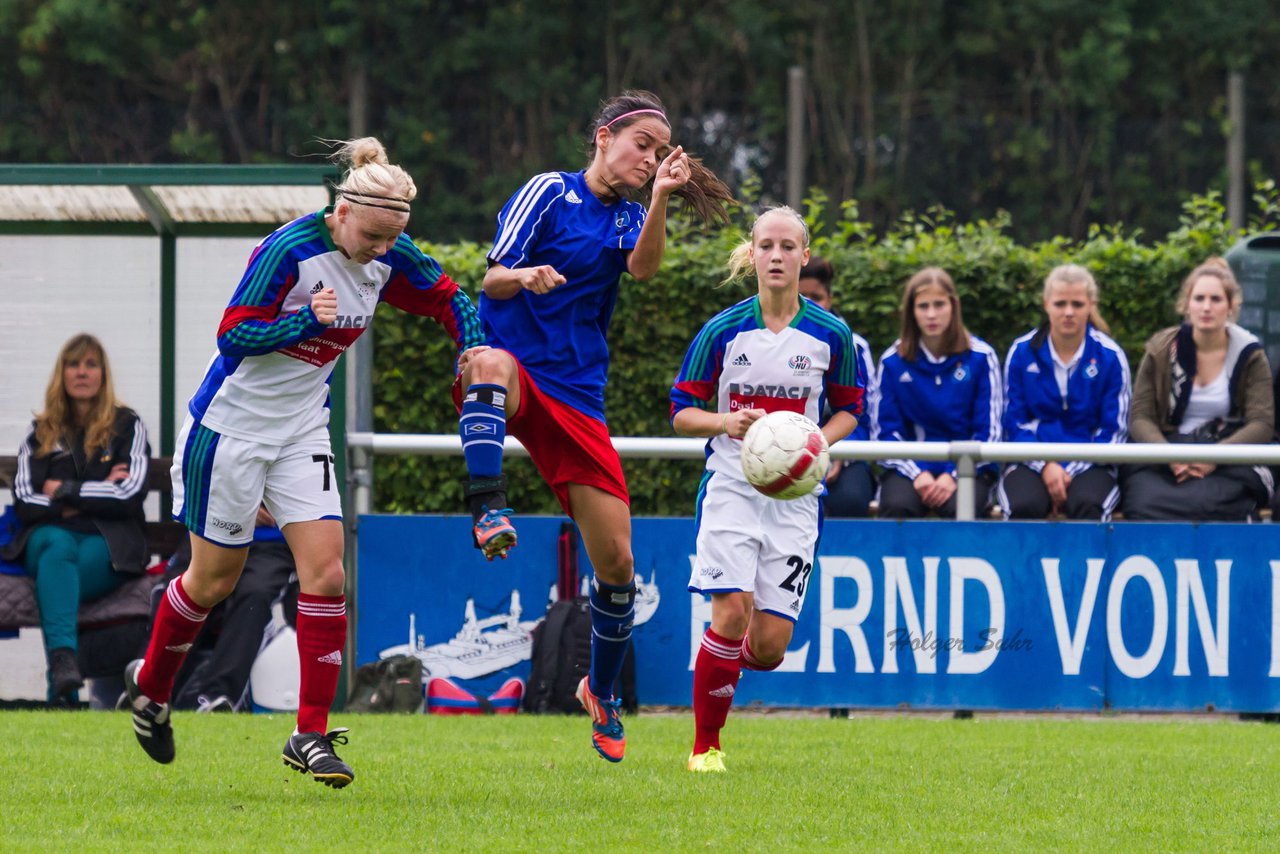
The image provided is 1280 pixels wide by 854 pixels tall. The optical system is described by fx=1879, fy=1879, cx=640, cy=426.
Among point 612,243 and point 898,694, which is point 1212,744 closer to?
point 898,694

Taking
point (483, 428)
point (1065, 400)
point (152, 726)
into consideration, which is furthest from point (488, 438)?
point (1065, 400)

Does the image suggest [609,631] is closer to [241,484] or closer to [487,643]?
[241,484]

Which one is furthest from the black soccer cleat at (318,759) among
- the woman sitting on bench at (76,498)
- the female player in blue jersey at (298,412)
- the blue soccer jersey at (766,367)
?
the woman sitting on bench at (76,498)

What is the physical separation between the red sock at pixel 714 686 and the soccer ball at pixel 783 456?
757 millimetres

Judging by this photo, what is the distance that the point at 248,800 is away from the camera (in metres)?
5.80

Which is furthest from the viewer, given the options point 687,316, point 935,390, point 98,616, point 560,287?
point 687,316

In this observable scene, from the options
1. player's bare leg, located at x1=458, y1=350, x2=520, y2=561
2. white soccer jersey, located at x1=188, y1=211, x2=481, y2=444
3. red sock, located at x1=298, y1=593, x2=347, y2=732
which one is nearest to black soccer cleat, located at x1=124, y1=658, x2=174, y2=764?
red sock, located at x1=298, y1=593, x2=347, y2=732

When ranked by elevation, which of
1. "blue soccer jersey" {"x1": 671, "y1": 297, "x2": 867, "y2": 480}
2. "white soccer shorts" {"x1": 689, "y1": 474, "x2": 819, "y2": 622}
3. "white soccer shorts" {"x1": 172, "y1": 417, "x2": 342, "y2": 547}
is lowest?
"white soccer shorts" {"x1": 689, "y1": 474, "x2": 819, "y2": 622}

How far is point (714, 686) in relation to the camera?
6828mm

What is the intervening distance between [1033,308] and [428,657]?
414 centimetres

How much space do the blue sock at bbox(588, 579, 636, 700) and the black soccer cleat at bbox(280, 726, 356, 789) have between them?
1.25 m

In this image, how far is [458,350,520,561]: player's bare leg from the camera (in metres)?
5.90

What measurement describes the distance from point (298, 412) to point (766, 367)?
1760 mm

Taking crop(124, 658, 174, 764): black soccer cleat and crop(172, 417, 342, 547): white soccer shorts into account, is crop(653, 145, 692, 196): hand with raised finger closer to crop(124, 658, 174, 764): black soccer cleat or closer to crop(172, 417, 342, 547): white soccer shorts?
crop(172, 417, 342, 547): white soccer shorts
